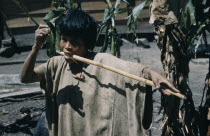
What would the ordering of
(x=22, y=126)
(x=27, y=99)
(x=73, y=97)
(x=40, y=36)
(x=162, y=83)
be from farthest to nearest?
1. (x=27, y=99)
2. (x=22, y=126)
3. (x=73, y=97)
4. (x=40, y=36)
5. (x=162, y=83)

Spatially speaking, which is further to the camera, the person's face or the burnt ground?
the burnt ground

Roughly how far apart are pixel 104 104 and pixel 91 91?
11 centimetres

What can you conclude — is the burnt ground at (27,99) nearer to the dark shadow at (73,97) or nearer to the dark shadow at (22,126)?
the dark shadow at (22,126)

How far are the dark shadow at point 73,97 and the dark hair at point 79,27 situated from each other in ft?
0.94

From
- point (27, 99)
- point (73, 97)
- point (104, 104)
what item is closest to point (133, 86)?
point (104, 104)

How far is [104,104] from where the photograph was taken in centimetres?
236

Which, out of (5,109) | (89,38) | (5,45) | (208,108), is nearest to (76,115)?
(89,38)

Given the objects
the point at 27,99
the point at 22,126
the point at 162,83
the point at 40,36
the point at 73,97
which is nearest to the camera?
the point at 162,83

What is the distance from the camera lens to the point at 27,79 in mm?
2385

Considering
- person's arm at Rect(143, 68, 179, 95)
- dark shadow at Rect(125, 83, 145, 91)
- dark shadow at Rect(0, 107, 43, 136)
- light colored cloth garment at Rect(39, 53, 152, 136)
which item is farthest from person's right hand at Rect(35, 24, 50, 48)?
dark shadow at Rect(0, 107, 43, 136)

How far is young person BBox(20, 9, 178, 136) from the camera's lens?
2324mm

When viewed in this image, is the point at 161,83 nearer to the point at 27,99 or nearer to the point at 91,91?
the point at 91,91

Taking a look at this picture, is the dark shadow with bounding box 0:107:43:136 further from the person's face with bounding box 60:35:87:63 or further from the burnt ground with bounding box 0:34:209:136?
the person's face with bounding box 60:35:87:63

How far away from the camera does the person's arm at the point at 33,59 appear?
2.30 meters
